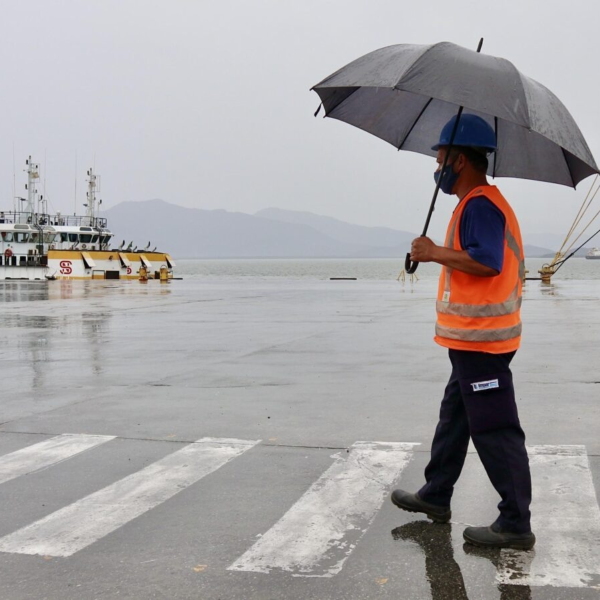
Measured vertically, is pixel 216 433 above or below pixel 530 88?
below

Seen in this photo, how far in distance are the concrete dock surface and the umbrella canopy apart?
1.96 metres

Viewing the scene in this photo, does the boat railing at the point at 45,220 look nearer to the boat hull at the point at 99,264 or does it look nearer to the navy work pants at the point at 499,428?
the boat hull at the point at 99,264

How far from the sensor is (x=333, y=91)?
5352mm

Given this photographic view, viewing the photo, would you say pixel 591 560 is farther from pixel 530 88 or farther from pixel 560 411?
pixel 560 411

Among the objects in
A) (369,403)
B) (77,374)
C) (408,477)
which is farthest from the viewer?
(77,374)

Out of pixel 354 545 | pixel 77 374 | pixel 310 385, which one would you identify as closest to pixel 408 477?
pixel 354 545

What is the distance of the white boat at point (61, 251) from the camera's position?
5497 cm

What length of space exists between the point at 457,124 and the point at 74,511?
2.92 meters

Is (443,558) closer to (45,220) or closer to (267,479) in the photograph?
(267,479)

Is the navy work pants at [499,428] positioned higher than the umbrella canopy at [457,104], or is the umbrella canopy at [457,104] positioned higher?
the umbrella canopy at [457,104]

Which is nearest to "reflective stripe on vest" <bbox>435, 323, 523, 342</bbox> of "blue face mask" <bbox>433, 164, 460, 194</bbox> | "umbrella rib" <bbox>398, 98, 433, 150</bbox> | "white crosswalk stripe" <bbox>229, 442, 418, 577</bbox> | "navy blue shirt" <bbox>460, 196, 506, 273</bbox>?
"navy blue shirt" <bbox>460, 196, 506, 273</bbox>

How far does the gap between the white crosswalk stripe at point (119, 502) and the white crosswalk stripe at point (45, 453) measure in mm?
709

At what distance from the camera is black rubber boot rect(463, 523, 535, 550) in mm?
3949

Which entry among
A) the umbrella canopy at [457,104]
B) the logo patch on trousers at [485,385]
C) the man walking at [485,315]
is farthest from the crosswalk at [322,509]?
the umbrella canopy at [457,104]
